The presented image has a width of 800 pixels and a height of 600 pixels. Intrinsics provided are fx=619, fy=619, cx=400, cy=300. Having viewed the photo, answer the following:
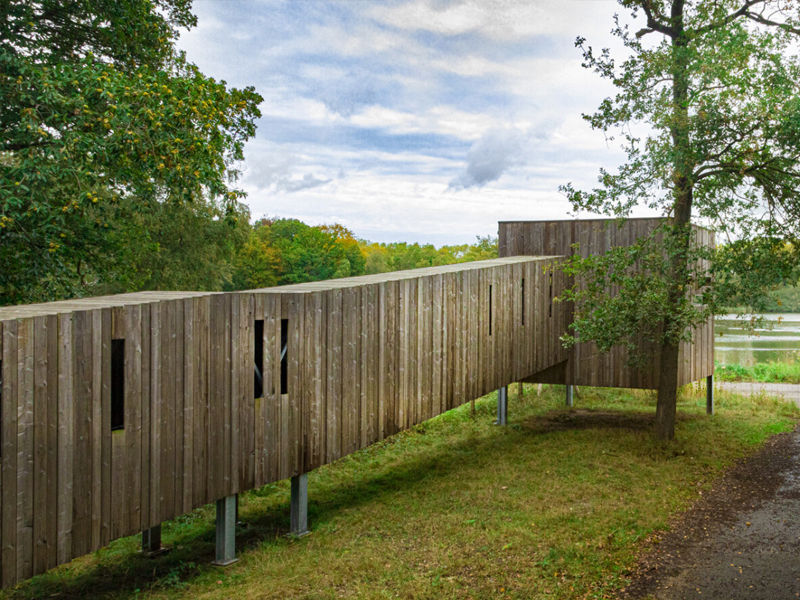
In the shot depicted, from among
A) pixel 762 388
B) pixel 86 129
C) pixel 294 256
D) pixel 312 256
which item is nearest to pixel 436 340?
pixel 86 129

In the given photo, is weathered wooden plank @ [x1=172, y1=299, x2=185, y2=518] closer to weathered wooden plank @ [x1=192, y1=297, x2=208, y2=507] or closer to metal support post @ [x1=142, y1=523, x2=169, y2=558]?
weathered wooden plank @ [x1=192, y1=297, x2=208, y2=507]

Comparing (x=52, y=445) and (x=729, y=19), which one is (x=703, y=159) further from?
(x=52, y=445)

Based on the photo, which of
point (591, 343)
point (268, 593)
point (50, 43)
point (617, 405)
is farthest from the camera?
point (617, 405)

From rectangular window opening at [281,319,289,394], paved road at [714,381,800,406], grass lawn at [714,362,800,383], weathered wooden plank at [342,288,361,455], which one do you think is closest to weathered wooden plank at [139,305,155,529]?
rectangular window opening at [281,319,289,394]

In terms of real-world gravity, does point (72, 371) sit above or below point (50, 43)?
below

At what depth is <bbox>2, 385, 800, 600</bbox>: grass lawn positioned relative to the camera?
6027 millimetres

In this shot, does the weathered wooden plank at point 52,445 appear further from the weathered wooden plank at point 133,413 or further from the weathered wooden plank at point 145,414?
the weathered wooden plank at point 145,414

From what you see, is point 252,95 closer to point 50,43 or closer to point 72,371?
point 50,43

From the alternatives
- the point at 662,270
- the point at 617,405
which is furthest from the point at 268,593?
the point at 617,405

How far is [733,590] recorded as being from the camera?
5.86m

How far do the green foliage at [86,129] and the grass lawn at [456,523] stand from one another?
14.9 ft

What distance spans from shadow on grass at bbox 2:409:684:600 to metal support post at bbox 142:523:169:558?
86 millimetres

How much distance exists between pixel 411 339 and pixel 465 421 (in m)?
6.77

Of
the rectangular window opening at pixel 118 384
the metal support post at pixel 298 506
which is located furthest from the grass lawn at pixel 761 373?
the rectangular window opening at pixel 118 384
